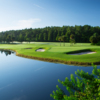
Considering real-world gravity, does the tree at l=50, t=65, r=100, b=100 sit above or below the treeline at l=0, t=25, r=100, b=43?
below

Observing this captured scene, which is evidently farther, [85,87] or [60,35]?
[60,35]

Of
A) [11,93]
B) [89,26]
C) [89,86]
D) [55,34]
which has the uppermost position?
[89,26]

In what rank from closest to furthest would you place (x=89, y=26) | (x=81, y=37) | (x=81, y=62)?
(x=81, y=62), (x=81, y=37), (x=89, y=26)

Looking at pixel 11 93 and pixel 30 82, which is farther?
pixel 30 82

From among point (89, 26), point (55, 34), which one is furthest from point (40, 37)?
point (89, 26)

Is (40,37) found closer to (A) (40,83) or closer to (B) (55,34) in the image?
(B) (55,34)

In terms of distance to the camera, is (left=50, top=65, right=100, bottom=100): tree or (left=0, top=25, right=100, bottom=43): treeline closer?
(left=50, top=65, right=100, bottom=100): tree

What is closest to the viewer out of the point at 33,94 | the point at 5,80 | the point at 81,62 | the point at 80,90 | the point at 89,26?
the point at 80,90

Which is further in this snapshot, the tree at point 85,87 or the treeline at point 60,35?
the treeline at point 60,35

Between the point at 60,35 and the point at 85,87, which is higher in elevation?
the point at 60,35

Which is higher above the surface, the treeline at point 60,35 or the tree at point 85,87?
the treeline at point 60,35

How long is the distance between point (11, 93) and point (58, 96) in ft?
29.0

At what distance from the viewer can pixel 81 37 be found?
9619 cm

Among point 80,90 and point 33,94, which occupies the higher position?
point 80,90
